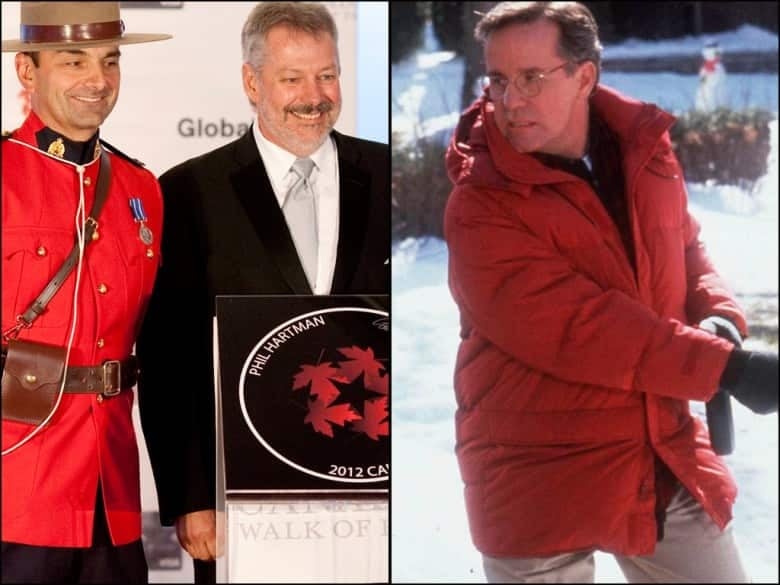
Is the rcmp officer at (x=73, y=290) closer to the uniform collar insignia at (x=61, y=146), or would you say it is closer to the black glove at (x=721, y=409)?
the uniform collar insignia at (x=61, y=146)

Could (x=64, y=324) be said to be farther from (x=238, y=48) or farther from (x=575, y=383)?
(x=575, y=383)

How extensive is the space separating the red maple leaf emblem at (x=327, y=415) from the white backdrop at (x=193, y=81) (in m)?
0.63

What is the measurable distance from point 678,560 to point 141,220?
142 cm

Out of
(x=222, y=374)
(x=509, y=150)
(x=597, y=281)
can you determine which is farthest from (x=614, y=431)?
(x=222, y=374)

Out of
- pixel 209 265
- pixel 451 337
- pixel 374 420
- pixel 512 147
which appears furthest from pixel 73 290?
pixel 512 147

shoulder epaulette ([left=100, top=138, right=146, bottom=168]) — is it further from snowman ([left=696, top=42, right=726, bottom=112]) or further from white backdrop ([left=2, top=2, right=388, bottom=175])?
snowman ([left=696, top=42, right=726, bottom=112])

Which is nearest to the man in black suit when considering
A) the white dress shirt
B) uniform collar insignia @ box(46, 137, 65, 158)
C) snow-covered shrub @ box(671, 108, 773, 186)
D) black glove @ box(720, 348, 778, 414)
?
the white dress shirt

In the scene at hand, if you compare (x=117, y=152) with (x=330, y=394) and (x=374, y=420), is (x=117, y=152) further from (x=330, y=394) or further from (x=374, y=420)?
(x=374, y=420)

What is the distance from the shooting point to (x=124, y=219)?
3.25 meters

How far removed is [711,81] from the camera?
306cm

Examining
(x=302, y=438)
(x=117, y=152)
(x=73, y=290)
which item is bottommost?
(x=302, y=438)

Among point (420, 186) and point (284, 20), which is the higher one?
point (284, 20)

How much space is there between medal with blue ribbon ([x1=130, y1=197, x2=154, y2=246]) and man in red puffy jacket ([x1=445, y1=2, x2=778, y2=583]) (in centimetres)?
70

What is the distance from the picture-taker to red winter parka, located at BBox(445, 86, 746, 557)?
3057 mm
